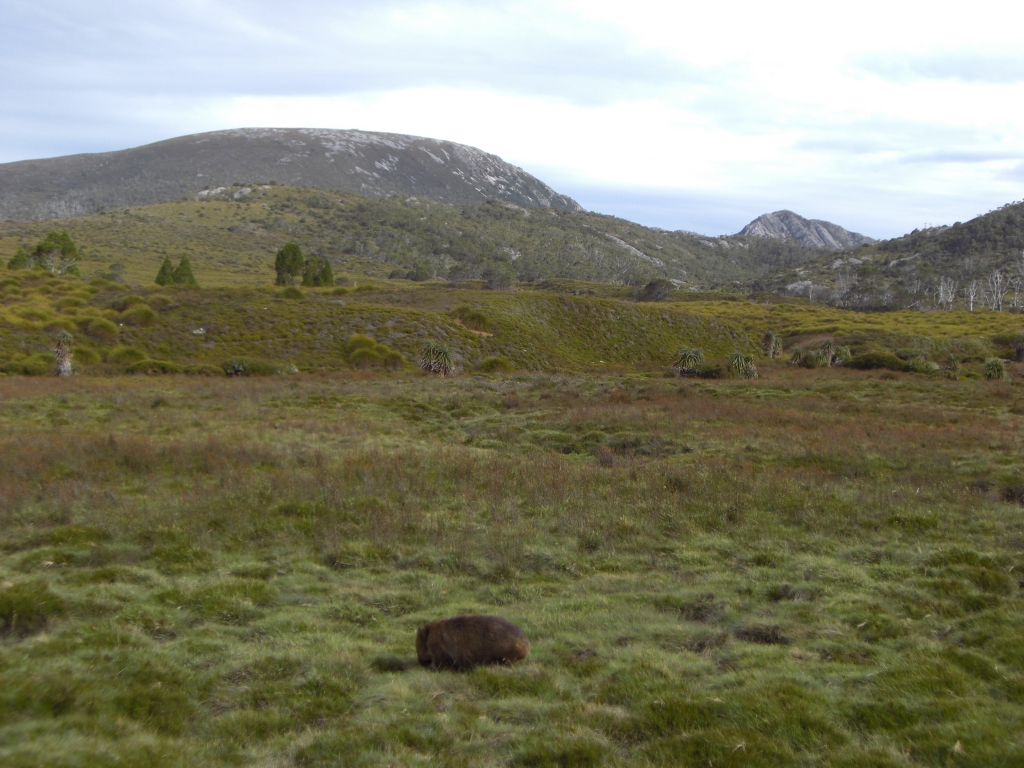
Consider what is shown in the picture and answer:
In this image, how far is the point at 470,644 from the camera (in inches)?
224

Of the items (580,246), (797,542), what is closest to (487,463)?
(797,542)

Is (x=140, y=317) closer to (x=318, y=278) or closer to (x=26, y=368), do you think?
(x=26, y=368)

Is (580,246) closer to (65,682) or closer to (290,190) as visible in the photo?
(290,190)

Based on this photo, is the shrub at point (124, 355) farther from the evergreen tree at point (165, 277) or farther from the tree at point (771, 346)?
the tree at point (771, 346)

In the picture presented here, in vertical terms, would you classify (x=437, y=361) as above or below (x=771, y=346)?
below

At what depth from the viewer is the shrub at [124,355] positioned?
36.1 metres

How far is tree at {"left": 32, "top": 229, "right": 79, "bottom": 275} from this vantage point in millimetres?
67812

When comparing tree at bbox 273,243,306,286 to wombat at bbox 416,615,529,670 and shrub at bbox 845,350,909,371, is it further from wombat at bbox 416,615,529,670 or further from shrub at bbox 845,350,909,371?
wombat at bbox 416,615,529,670

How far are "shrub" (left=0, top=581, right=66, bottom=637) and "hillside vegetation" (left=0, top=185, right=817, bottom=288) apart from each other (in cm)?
7669

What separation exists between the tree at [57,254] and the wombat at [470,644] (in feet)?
250

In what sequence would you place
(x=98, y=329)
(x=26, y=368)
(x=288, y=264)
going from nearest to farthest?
1. (x=26, y=368)
2. (x=98, y=329)
3. (x=288, y=264)

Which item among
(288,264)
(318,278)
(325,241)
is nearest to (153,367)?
(288,264)

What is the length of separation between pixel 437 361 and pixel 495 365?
21.8 ft

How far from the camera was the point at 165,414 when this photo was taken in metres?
19.6
